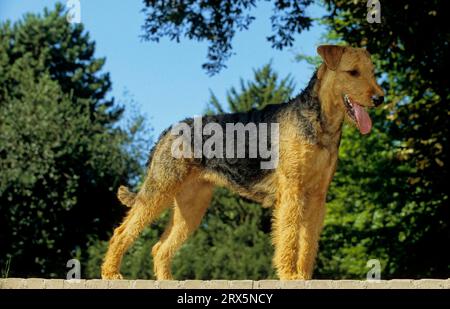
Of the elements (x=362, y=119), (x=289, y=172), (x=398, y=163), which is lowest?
(x=289, y=172)

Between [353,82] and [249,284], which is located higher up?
[353,82]

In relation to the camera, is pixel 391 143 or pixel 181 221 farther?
pixel 391 143

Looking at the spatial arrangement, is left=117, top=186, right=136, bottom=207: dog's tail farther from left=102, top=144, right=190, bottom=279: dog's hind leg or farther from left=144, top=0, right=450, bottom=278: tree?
left=144, top=0, right=450, bottom=278: tree

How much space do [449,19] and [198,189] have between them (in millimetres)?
9743

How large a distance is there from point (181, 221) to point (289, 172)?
1.78 m

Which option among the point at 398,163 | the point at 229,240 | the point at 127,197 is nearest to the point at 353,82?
the point at 127,197

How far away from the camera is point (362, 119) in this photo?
7387mm

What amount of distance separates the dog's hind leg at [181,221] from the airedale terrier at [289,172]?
0.04 ft

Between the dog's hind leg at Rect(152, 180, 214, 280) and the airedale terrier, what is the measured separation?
11 millimetres

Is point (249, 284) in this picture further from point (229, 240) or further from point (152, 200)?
point (229, 240)

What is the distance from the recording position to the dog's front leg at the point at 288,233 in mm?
7410

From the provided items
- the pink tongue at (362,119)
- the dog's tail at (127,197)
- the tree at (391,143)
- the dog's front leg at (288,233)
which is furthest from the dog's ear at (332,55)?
the tree at (391,143)

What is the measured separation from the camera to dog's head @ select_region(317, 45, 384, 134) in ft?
24.0

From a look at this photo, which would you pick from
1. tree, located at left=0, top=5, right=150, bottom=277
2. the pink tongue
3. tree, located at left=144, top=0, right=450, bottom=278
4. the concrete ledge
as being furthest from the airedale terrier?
tree, located at left=0, top=5, right=150, bottom=277
